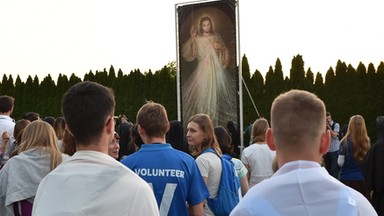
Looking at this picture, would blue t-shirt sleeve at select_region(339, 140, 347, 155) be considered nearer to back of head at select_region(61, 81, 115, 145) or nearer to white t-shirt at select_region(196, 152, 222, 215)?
white t-shirt at select_region(196, 152, 222, 215)

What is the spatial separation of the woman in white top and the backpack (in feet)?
5.90

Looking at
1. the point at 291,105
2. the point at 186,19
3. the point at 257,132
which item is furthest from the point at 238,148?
the point at 291,105

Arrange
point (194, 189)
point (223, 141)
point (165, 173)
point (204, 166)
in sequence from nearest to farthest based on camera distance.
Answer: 1. point (165, 173)
2. point (194, 189)
3. point (204, 166)
4. point (223, 141)

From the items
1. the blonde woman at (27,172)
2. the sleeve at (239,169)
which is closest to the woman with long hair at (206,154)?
the sleeve at (239,169)

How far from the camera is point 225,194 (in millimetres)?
5762

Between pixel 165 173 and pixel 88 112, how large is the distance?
2.07 m

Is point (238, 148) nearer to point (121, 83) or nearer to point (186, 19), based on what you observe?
point (186, 19)

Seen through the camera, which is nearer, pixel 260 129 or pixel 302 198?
pixel 302 198

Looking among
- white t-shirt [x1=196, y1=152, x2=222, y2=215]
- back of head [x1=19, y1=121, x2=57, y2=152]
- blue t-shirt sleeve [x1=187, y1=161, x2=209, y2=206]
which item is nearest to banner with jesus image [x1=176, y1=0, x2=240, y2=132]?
white t-shirt [x1=196, y1=152, x2=222, y2=215]

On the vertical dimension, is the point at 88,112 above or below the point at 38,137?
above

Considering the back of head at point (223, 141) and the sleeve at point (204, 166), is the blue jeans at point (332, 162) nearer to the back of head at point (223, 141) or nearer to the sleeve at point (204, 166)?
the back of head at point (223, 141)

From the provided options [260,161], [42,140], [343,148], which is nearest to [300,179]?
[42,140]

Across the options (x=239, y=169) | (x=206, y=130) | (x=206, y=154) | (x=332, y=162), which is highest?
(x=206, y=130)

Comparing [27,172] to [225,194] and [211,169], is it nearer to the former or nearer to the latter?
[211,169]
